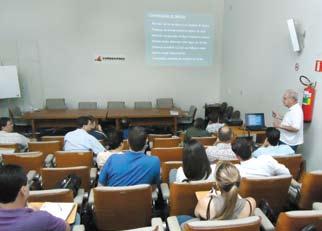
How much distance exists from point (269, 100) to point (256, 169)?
10.9ft

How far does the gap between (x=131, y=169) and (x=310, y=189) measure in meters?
1.53

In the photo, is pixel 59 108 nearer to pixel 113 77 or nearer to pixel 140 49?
pixel 113 77

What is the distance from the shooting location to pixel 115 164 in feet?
8.22

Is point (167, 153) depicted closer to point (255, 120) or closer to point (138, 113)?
point (255, 120)

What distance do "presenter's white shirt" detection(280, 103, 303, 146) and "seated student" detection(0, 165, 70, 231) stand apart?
3.34 m

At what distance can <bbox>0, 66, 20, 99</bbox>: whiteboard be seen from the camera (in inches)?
269

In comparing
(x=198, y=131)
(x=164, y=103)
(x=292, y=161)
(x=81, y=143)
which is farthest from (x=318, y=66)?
(x=164, y=103)

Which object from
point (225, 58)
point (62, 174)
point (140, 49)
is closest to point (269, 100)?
point (225, 58)

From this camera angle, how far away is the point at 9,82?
272 inches

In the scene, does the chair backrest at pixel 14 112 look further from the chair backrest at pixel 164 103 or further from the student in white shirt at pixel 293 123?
the student in white shirt at pixel 293 123

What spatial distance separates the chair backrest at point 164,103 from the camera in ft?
25.3

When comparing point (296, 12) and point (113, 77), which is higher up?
point (296, 12)

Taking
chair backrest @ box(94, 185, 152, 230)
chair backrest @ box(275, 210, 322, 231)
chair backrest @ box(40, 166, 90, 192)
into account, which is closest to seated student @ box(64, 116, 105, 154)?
chair backrest @ box(40, 166, 90, 192)

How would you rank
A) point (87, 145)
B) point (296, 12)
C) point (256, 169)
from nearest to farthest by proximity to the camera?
point (256, 169) → point (87, 145) → point (296, 12)
